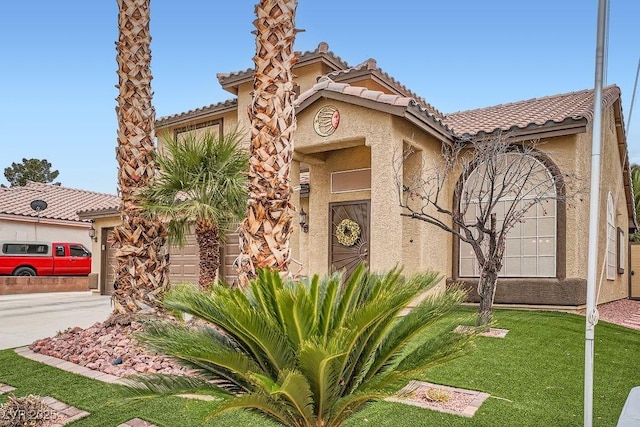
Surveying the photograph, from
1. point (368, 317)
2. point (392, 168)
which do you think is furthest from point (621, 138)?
point (368, 317)

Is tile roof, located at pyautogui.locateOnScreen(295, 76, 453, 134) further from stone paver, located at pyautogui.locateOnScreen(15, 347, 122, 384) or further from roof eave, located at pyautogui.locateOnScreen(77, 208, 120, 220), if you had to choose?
roof eave, located at pyautogui.locateOnScreen(77, 208, 120, 220)

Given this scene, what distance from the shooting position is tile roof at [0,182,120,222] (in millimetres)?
24812

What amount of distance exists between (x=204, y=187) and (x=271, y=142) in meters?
2.99

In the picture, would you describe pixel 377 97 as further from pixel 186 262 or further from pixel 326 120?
pixel 186 262

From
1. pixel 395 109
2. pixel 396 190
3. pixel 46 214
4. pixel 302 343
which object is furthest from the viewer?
pixel 46 214

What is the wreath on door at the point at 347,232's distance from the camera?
13016 millimetres

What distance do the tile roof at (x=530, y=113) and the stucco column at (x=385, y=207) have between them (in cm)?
278

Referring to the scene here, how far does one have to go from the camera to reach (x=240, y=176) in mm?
9461

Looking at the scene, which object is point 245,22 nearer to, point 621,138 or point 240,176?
point 240,176

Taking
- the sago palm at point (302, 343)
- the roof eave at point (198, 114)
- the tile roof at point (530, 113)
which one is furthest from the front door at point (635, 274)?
the sago palm at point (302, 343)

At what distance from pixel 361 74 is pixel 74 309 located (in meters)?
10.8

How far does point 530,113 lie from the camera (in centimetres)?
1376

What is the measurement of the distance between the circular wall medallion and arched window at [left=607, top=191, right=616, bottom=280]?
9.33 metres

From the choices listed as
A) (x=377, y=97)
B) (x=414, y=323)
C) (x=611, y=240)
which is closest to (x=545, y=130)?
(x=377, y=97)
